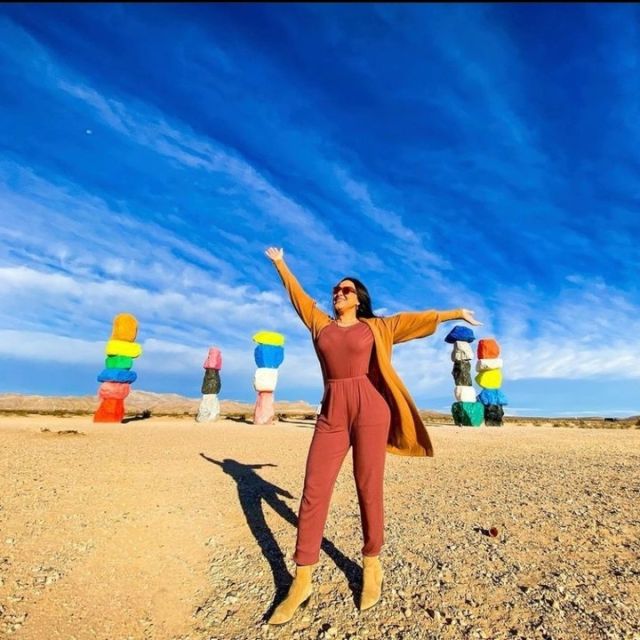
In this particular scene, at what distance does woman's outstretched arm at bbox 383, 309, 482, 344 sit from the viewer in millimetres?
4121

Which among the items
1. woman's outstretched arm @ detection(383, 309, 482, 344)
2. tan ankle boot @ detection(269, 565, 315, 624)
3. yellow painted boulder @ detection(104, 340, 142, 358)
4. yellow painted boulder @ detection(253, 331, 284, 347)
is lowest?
tan ankle boot @ detection(269, 565, 315, 624)

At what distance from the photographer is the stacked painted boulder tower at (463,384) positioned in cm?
2114

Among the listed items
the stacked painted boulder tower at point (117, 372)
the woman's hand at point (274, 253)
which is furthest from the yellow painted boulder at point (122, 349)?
the woman's hand at point (274, 253)

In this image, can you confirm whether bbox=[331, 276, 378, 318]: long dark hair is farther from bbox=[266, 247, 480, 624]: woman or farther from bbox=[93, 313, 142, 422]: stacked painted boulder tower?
bbox=[93, 313, 142, 422]: stacked painted boulder tower

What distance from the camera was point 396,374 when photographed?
4172 millimetres

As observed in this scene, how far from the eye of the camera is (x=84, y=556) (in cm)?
485

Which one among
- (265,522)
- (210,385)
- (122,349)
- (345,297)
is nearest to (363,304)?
(345,297)

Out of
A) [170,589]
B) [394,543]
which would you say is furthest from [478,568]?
[170,589]

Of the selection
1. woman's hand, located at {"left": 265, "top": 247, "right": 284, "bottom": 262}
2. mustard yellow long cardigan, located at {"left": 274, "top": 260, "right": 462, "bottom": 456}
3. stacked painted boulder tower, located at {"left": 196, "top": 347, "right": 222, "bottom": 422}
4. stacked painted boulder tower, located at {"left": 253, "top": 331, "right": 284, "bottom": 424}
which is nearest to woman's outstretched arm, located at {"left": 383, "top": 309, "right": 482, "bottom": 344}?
A: mustard yellow long cardigan, located at {"left": 274, "top": 260, "right": 462, "bottom": 456}

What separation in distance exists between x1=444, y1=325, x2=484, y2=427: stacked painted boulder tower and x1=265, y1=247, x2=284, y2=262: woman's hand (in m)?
18.3

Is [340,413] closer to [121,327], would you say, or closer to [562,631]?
[562,631]

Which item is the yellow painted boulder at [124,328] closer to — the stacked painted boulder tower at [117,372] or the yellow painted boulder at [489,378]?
the stacked painted boulder tower at [117,372]

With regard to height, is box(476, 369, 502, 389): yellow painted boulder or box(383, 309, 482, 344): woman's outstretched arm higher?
box(476, 369, 502, 389): yellow painted boulder

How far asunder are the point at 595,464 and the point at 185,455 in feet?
28.0
